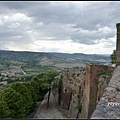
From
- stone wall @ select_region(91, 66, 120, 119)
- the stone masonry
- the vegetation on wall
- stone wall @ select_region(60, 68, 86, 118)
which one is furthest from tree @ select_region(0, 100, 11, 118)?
stone wall @ select_region(91, 66, 120, 119)

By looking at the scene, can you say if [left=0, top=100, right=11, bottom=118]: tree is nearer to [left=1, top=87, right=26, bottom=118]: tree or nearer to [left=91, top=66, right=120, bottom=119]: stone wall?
[left=1, top=87, right=26, bottom=118]: tree

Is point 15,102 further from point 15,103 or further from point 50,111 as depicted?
point 50,111

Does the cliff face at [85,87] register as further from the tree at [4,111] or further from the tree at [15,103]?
the tree at [4,111]

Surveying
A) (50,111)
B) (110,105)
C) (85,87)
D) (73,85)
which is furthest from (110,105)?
(50,111)

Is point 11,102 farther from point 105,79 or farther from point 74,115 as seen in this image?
point 105,79

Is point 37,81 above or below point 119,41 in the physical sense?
below

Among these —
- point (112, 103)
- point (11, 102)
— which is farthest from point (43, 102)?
point (112, 103)

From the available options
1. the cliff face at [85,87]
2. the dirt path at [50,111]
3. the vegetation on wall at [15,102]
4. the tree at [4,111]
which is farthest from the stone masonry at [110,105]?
the dirt path at [50,111]

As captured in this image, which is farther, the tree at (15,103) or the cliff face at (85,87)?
the tree at (15,103)

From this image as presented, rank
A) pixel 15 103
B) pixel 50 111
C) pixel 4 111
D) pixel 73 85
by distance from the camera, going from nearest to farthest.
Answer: pixel 4 111 < pixel 15 103 < pixel 73 85 < pixel 50 111

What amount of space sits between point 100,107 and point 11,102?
70.6 feet

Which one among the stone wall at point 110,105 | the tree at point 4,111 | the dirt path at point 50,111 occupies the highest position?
the stone wall at point 110,105

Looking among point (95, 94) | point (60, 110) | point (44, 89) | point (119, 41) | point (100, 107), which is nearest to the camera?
point (100, 107)

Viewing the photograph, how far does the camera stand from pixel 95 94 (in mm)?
23328
